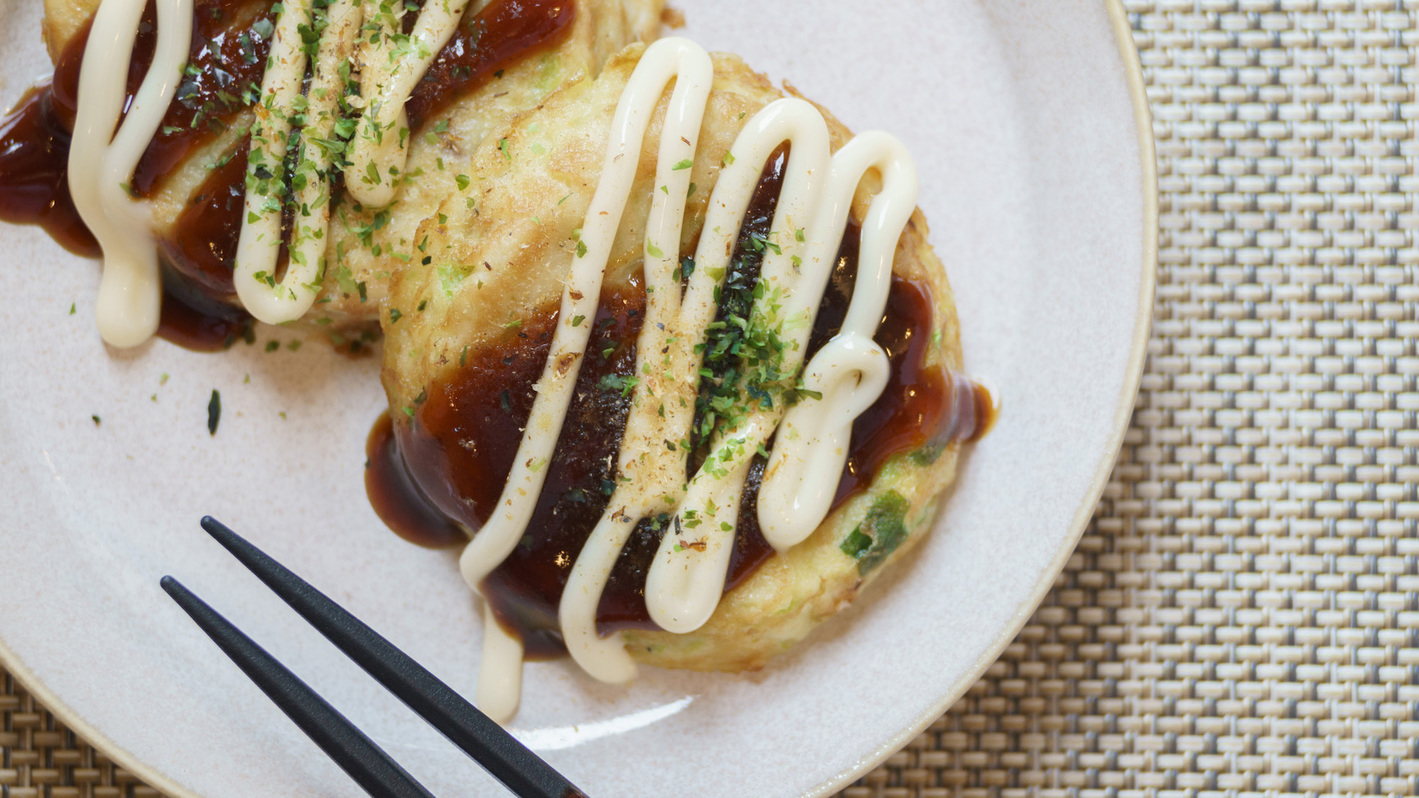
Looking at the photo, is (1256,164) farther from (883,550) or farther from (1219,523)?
(883,550)

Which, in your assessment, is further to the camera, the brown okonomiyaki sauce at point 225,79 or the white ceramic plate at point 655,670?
the white ceramic plate at point 655,670

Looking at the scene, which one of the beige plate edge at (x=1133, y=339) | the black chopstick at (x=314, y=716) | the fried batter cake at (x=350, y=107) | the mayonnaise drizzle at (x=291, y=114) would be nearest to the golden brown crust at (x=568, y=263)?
the fried batter cake at (x=350, y=107)

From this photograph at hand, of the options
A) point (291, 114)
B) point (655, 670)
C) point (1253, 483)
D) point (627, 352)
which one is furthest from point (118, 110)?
point (1253, 483)

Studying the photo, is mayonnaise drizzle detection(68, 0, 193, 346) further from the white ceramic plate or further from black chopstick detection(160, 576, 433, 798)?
black chopstick detection(160, 576, 433, 798)

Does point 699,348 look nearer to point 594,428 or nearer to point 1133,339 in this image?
point 594,428

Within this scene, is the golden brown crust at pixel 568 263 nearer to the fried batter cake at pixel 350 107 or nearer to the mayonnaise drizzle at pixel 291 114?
the fried batter cake at pixel 350 107

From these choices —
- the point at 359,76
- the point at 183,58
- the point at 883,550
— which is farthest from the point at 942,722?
the point at 183,58

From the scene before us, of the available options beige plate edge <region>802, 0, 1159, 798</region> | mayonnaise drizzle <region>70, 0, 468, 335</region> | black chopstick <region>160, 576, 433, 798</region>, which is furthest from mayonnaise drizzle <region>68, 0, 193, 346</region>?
beige plate edge <region>802, 0, 1159, 798</region>
